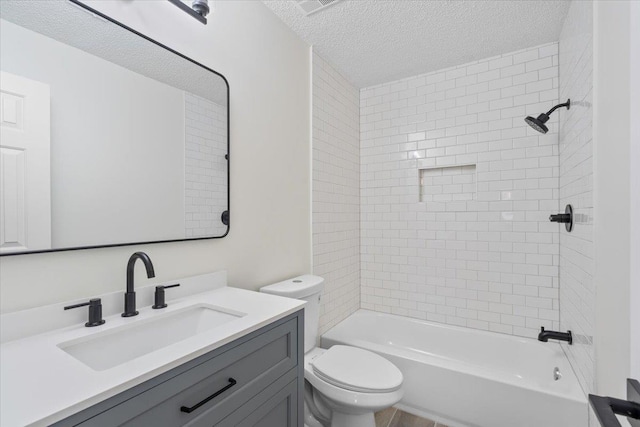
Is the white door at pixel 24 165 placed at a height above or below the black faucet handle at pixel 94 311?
above

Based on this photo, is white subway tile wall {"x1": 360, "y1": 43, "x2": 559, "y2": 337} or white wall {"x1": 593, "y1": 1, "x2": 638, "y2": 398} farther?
white subway tile wall {"x1": 360, "y1": 43, "x2": 559, "y2": 337}

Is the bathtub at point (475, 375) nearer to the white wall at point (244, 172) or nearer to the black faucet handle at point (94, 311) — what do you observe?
the white wall at point (244, 172)

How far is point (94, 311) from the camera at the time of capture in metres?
1.01

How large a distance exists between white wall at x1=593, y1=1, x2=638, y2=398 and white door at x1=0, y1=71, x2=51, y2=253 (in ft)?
5.49

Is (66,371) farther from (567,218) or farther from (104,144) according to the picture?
(567,218)

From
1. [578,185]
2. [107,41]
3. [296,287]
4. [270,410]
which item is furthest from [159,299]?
[578,185]

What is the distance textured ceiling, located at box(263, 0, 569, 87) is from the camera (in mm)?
1857

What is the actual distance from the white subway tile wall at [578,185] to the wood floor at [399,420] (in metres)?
0.94

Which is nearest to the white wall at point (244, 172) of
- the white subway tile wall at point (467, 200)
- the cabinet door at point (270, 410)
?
the cabinet door at point (270, 410)

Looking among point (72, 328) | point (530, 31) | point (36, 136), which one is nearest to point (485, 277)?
point (530, 31)

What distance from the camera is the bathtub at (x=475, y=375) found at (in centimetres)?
166

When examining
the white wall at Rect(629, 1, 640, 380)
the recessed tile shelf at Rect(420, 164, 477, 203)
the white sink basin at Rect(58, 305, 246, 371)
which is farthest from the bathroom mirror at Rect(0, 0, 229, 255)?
the recessed tile shelf at Rect(420, 164, 477, 203)

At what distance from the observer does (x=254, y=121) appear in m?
1.78

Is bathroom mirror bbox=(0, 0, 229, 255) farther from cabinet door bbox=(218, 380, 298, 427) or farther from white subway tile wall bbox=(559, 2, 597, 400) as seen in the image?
white subway tile wall bbox=(559, 2, 597, 400)
